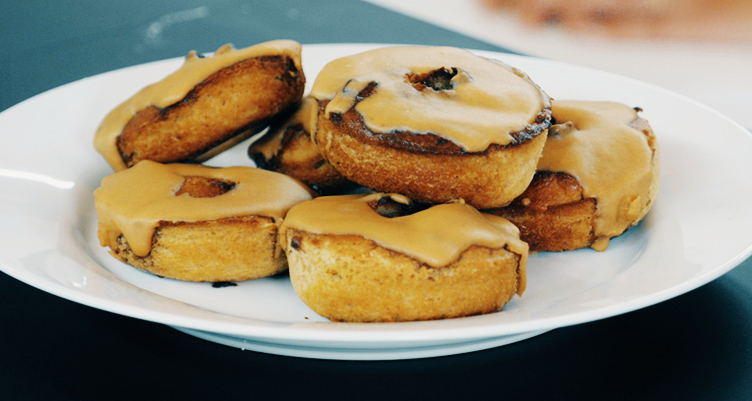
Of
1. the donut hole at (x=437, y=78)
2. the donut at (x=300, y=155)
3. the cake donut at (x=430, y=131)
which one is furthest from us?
the donut at (x=300, y=155)

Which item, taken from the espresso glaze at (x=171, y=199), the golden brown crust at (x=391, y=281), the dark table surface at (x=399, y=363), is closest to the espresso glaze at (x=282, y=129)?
the espresso glaze at (x=171, y=199)

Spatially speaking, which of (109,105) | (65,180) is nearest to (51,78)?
(109,105)

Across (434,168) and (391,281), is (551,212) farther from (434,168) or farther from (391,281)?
(391,281)

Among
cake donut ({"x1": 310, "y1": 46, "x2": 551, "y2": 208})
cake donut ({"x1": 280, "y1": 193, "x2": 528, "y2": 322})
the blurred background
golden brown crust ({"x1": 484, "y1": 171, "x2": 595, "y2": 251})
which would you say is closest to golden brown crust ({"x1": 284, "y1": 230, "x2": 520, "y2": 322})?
cake donut ({"x1": 280, "y1": 193, "x2": 528, "y2": 322})

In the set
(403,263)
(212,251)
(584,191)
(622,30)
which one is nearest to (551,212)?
(584,191)

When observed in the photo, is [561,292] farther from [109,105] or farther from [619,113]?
[109,105]

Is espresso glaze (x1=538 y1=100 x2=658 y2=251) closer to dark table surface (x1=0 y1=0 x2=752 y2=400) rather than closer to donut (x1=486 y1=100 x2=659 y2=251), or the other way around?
donut (x1=486 y1=100 x2=659 y2=251)

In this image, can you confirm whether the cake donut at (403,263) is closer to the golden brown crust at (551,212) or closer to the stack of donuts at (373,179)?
the stack of donuts at (373,179)
